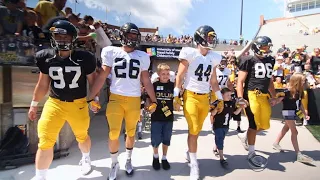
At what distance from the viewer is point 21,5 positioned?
4.51 meters

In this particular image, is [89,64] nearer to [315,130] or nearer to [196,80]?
[196,80]

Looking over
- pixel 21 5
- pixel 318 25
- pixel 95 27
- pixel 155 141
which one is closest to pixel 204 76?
pixel 155 141

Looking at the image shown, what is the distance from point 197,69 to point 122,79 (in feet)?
3.77

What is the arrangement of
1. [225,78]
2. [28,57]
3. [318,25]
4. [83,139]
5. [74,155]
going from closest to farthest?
[83,139] → [28,57] → [74,155] → [225,78] → [318,25]

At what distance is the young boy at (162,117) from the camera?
4.01 meters

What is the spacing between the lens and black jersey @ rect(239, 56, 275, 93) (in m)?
4.32

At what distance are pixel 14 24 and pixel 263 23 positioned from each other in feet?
112

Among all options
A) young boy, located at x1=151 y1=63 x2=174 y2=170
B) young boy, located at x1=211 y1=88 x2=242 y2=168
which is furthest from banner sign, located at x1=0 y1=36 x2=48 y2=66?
young boy, located at x1=211 y1=88 x2=242 y2=168

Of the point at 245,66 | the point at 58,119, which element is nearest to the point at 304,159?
the point at 245,66

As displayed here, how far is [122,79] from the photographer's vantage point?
3.53 metres

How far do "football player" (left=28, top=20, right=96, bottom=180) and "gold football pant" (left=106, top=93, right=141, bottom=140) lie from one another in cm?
38

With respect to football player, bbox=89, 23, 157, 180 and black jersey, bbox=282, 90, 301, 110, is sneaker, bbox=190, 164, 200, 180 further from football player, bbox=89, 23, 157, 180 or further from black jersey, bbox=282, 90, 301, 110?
black jersey, bbox=282, 90, 301, 110

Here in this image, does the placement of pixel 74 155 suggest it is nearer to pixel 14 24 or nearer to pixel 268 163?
pixel 14 24

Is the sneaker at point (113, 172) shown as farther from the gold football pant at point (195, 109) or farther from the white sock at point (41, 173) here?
the gold football pant at point (195, 109)
